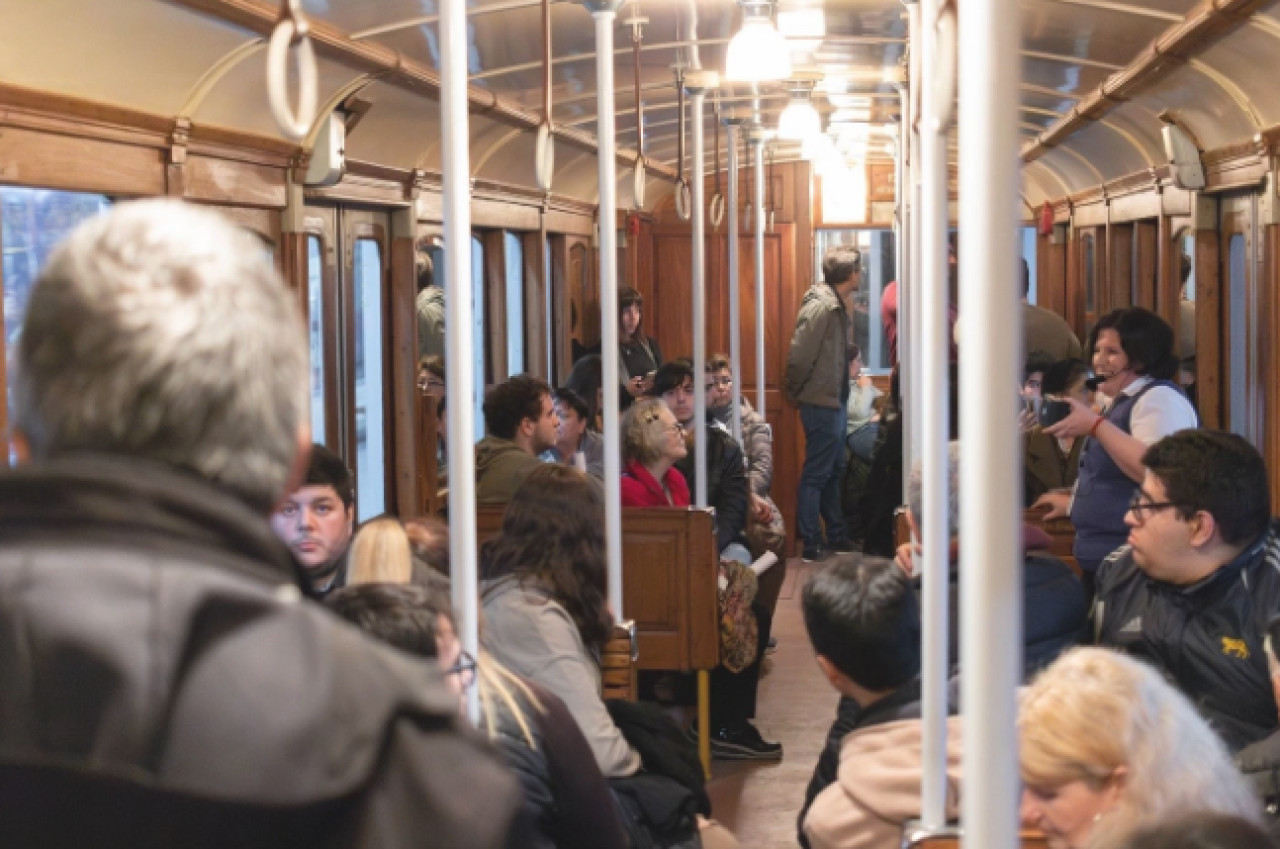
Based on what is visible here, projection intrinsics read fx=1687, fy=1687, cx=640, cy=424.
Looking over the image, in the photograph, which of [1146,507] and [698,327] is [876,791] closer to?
[1146,507]

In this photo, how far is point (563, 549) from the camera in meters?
3.52

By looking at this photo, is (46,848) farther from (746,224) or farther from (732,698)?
(746,224)

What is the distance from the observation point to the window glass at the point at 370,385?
6926 mm

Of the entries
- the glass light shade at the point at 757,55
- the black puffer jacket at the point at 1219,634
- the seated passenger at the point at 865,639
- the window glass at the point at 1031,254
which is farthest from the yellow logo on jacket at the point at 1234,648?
the window glass at the point at 1031,254

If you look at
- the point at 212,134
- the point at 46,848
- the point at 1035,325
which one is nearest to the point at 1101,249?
the point at 1035,325

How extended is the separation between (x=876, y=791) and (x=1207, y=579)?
1.01 m

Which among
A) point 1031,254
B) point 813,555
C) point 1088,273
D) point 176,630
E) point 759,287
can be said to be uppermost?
point 1031,254

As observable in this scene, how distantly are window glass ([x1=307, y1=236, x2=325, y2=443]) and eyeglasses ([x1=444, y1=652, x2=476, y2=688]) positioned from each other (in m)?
3.88

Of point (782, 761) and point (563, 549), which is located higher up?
point (563, 549)

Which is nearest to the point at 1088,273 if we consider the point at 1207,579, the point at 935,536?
the point at 1207,579

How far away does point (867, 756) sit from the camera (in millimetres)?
2682

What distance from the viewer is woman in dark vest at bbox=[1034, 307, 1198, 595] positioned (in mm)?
4637

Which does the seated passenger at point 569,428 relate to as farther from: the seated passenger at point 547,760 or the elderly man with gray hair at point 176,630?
the elderly man with gray hair at point 176,630

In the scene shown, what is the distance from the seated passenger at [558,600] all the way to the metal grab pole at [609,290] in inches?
18.2
